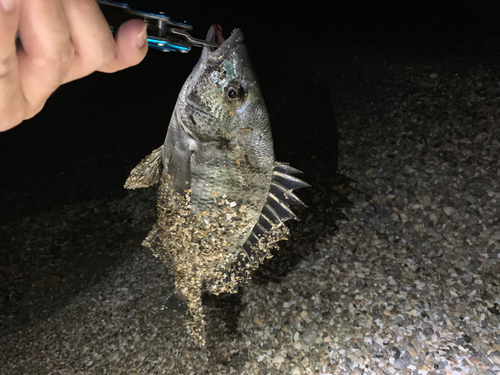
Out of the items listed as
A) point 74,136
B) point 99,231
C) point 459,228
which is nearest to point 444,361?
point 459,228

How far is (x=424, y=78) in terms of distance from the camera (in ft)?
9.28

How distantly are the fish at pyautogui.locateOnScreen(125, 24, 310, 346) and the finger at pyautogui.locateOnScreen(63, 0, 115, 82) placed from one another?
391mm

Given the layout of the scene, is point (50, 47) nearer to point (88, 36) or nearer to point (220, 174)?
point (88, 36)

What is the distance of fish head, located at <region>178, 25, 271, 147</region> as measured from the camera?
1.06 m

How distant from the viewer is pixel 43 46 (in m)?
0.65

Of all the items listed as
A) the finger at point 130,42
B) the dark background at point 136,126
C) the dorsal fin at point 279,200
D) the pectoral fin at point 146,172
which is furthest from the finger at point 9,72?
the dark background at point 136,126

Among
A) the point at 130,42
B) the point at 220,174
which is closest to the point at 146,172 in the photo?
the point at 220,174

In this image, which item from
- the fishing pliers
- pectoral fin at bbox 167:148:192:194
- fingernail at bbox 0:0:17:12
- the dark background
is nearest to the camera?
fingernail at bbox 0:0:17:12

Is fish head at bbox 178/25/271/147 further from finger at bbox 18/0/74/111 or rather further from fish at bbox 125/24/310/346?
finger at bbox 18/0/74/111

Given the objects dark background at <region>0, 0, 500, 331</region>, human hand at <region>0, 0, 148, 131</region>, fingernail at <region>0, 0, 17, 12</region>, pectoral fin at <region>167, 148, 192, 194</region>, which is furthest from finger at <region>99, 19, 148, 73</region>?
dark background at <region>0, 0, 500, 331</region>

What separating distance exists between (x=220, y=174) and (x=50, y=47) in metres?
0.66

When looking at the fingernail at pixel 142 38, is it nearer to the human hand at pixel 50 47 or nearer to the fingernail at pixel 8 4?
the human hand at pixel 50 47

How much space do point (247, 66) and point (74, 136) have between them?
127 inches

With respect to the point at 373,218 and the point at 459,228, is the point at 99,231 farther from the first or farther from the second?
the point at 459,228
